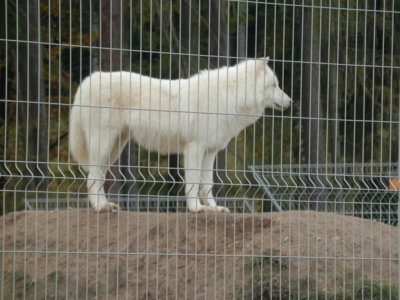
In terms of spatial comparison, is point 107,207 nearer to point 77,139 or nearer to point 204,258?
point 77,139

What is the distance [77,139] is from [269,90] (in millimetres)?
2194

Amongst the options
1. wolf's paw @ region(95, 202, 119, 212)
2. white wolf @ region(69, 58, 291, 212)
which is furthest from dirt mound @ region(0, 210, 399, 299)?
white wolf @ region(69, 58, 291, 212)

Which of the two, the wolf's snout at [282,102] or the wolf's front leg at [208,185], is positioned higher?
the wolf's snout at [282,102]

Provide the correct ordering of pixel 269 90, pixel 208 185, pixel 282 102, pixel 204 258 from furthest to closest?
pixel 282 102
pixel 269 90
pixel 208 185
pixel 204 258

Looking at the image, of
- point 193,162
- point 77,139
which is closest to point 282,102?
point 193,162

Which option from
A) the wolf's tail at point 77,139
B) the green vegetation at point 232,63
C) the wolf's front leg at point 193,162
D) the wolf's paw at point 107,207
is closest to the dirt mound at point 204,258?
the wolf's paw at point 107,207

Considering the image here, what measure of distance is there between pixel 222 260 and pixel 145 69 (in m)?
9.09

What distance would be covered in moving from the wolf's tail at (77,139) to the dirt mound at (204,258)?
54.2 inches

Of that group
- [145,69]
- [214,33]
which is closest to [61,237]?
[214,33]

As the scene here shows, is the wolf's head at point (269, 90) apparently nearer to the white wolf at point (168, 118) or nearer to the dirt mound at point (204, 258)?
the white wolf at point (168, 118)

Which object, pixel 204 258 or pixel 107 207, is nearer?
pixel 204 258

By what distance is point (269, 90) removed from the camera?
11461 millimetres

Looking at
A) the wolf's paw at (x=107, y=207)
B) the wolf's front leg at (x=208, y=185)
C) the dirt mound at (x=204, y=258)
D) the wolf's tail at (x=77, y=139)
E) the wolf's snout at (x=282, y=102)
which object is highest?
the wolf's snout at (x=282, y=102)

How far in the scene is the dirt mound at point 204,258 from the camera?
8.70 meters
